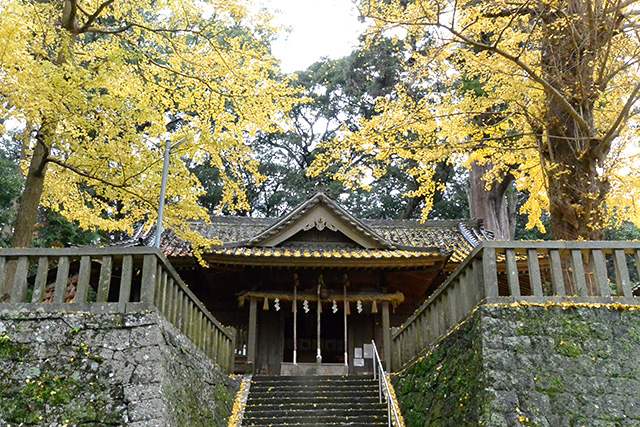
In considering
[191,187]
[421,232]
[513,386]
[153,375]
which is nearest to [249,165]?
[191,187]

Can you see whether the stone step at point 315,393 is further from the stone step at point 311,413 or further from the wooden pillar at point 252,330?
the wooden pillar at point 252,330

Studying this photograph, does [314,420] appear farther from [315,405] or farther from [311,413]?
[315,405]

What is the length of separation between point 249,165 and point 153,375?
518 cm

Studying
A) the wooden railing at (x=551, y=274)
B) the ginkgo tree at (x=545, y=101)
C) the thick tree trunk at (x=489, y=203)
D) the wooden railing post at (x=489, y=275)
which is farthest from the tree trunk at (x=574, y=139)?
the thick tree trunk at (x=489, y=203)

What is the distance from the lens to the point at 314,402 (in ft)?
35.6

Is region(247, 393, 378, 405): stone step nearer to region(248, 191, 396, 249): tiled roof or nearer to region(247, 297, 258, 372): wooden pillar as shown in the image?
region(247, 297, 258, 372): wooden pillar

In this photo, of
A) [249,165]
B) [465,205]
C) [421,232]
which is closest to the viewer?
[249,165]

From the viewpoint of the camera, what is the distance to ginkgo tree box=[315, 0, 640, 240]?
28.5ft

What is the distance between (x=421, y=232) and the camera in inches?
738

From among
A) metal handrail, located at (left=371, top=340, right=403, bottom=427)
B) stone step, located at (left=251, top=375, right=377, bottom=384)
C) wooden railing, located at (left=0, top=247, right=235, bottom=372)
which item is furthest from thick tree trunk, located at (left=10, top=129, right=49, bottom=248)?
metal handrail, located at (left=371, top=340, right=403, bottom=427)

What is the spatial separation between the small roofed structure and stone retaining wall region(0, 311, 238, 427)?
6191 mm

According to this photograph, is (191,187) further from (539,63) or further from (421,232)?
(421,232)

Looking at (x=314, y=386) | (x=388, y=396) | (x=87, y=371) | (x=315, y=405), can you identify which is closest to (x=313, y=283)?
(x=314, y=386)

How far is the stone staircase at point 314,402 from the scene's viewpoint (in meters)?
9.95
